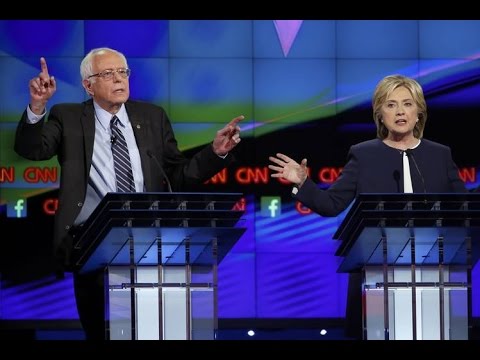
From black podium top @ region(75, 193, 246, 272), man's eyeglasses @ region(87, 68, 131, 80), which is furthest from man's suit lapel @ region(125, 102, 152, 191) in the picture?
black podium top @ region(75, 193, 246, 272)

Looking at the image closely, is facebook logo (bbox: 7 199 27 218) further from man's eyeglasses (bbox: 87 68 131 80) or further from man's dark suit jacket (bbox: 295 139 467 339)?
man's dark suit jacket (bbox: 295 139 467 339)

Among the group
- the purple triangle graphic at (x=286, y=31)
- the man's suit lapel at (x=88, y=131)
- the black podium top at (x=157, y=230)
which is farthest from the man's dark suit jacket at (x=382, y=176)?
the purple triangle graphic at (x=286, y=31)

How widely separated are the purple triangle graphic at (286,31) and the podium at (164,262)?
328cm

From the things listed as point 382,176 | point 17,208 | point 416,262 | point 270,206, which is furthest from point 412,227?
point 17,208

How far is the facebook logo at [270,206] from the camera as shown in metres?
9.29

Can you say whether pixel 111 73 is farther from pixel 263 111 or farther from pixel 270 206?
pixel 270 206

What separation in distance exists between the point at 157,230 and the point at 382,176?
4.18ft

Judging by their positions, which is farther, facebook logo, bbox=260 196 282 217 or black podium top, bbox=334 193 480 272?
facebook logo, bbox=260 196 282 217

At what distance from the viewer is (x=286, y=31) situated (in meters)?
9.23

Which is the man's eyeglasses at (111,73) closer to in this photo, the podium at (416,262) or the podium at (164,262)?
the podium at (164,262)

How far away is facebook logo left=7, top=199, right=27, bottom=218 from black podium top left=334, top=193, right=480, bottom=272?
3.56 m

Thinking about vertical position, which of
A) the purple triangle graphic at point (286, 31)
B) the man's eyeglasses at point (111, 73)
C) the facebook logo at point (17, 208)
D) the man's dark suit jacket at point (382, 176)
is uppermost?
the purple triangle graphic at point (286, 31)

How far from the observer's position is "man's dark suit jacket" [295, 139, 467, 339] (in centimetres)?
667
